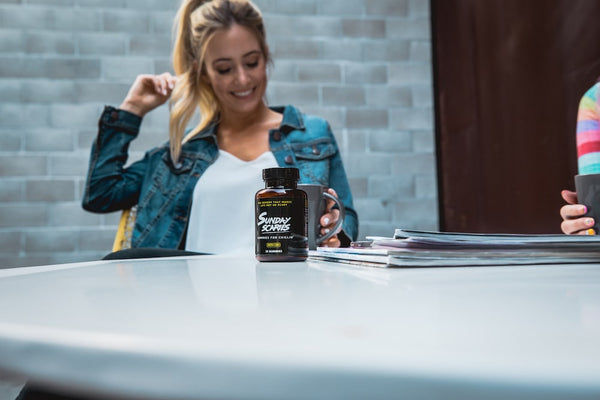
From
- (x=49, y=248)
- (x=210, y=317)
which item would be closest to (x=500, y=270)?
(x=210, y=317)

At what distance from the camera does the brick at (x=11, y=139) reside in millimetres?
2574

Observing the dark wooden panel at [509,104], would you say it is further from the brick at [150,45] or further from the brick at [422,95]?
the brick at [150,45]

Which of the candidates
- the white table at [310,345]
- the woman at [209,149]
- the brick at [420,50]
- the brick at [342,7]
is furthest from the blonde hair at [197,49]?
the white table at [310,345]

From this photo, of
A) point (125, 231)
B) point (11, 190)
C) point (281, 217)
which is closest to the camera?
point (281, 217)

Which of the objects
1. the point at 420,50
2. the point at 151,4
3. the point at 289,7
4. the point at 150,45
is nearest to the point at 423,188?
the point at 420,50

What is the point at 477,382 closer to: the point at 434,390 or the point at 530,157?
the point at 434,390

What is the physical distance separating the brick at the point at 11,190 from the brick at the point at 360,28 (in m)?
1.80

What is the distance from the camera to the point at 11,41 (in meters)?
2.60

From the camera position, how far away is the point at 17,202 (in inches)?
102

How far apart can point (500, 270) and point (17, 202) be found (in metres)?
2.59

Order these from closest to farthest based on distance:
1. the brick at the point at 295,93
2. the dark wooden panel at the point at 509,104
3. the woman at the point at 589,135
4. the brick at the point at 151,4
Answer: the woman at the point at 589,135 → the dark wooden panel at the point at 509,104 → the brick at the point at 151,4 → the brick at the point at 295,93

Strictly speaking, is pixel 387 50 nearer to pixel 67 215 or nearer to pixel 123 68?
pixel 123 68

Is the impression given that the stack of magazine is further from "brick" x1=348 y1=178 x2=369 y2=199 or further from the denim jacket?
"brick" x1=348 y1=178 x2=369 y2=199

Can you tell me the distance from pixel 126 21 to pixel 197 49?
0.93 metres
